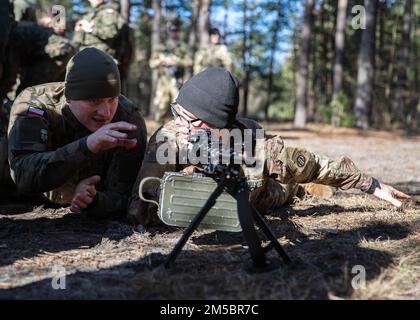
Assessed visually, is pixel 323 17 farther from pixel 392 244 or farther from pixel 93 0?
pixel 392 244

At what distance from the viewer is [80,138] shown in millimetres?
3361

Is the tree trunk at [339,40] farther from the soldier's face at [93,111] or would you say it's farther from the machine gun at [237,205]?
the machine gun at [237,205]

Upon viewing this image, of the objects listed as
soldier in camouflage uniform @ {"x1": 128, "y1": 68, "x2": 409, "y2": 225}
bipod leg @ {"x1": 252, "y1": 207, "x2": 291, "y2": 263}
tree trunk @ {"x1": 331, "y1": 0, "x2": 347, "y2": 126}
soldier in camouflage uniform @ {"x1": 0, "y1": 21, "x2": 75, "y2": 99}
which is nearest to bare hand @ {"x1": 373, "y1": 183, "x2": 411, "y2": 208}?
soldier in camouflage uniform @ {"x1": 128, "y1": 68, "x2": 409, "y2": 225}

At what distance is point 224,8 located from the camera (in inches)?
1432

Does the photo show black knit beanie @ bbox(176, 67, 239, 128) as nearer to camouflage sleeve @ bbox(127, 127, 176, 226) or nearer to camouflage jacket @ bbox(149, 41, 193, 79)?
camouflage sleeve @ bbox(127, 127, 176, 226)

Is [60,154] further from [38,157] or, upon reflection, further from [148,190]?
[148,190]

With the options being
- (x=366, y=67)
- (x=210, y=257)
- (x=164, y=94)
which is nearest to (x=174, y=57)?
(x=164, y=94)

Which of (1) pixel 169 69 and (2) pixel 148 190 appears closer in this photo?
(2) pixel 148 190


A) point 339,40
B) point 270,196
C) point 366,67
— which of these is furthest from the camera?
point 339,40

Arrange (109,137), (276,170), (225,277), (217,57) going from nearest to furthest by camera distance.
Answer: (225,277)
(109,137)
(276,170)
(217,57)

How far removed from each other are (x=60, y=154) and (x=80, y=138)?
16.3 inches

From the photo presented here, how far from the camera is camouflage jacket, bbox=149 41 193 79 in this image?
12555mm

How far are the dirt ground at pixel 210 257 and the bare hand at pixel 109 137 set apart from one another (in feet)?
1.95
